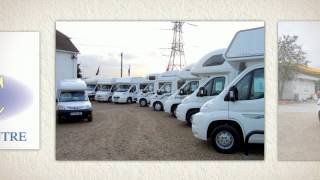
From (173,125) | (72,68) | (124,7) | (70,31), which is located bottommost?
(173,125)

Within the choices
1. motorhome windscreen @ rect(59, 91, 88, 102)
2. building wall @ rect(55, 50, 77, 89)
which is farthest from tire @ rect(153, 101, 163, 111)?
building wall @ rect(55, 50, 77, 89)

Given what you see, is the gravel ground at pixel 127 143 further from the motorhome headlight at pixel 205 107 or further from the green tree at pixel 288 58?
the green tree at pixel 288 58

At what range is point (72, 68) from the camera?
5.46 metres

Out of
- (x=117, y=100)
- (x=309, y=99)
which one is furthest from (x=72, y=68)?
(x=309, y=99)

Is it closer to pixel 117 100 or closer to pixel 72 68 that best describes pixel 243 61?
pixel 117 100

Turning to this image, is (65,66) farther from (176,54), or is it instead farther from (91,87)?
(176,54)

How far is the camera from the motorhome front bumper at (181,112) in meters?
5.72

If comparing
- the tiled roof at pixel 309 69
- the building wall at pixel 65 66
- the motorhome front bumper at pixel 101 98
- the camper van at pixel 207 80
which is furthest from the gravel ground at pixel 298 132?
the building wall at pixel 65 66

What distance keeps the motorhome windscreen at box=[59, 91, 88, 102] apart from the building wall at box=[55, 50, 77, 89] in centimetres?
26

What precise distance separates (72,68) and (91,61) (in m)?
0.33

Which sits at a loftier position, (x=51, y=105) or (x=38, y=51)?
(x=38, y=51)

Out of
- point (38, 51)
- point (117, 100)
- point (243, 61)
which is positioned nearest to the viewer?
point (38, 51)

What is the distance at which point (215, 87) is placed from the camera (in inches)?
226

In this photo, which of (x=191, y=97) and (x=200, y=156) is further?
(x=191, y=97)
